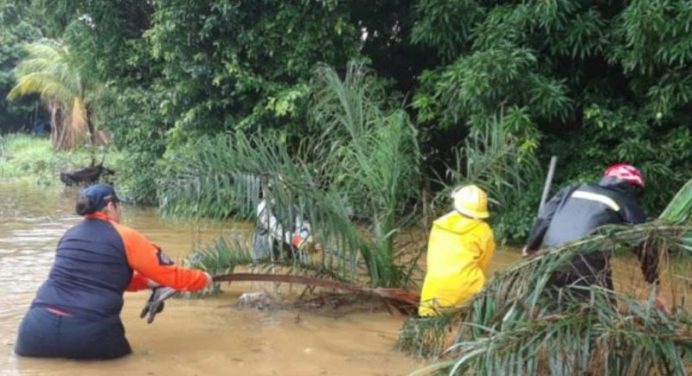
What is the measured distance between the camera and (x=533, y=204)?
11250 millimetres

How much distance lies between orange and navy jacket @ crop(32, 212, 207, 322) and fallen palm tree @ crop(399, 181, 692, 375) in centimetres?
224

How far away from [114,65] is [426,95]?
7348mm

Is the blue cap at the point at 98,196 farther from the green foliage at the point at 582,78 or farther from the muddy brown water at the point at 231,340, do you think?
the green foliage at the point at 582,78

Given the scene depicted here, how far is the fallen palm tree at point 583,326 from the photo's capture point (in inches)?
140

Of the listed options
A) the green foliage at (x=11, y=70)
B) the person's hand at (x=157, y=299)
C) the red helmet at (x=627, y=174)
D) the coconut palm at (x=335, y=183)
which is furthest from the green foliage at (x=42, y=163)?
the red helmet at (x=627, y=174)

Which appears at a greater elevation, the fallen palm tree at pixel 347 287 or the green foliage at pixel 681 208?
the green foliage at pixel 681 208

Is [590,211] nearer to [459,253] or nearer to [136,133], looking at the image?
[459,253]

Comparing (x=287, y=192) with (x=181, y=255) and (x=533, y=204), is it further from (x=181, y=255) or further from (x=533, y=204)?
(x=533, y=204)

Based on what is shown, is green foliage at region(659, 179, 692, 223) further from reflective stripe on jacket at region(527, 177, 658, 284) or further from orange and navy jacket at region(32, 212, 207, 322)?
orange and navy jacket at region(32, 212, 207, 322)

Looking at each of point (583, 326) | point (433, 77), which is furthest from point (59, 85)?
point (583, 326)

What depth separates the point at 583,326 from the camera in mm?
3666

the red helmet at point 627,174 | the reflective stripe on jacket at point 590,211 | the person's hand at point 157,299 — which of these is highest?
the red helmet at point 627,174

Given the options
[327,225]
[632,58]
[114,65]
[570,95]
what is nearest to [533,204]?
A: [570,95]

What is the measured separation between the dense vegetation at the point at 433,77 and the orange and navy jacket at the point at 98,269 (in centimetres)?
153
